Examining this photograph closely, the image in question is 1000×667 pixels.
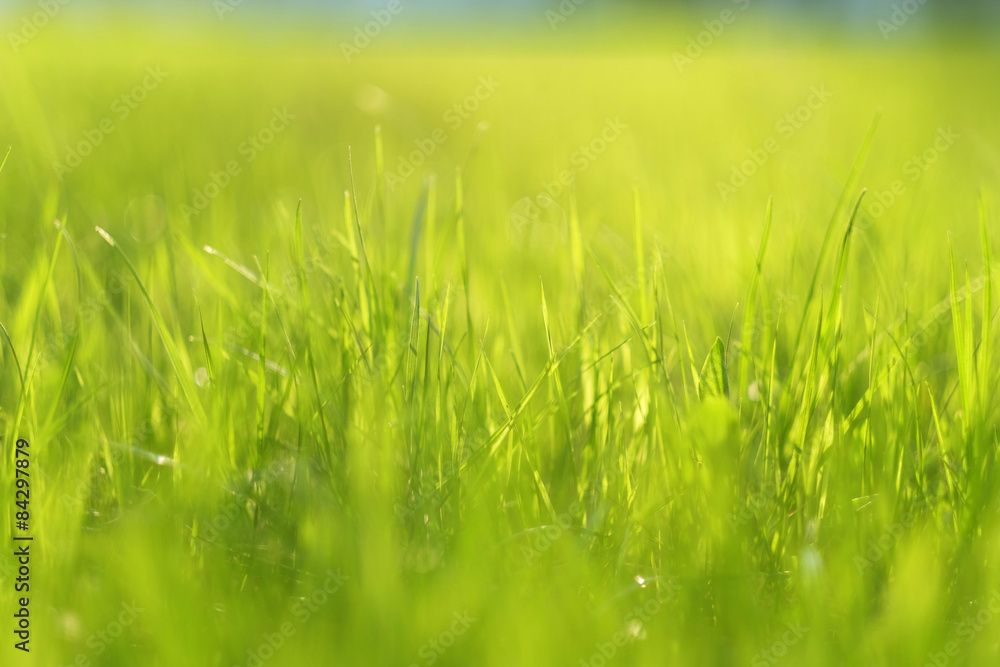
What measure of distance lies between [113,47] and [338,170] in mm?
2972

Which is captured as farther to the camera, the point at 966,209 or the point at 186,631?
the point at 966,209

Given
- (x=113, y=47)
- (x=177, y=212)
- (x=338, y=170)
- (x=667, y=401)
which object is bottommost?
(x=667, y=401)

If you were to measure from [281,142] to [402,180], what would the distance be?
563 mm

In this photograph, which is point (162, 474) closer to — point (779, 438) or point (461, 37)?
point (779, 438)

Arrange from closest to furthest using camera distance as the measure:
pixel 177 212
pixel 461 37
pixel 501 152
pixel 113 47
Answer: pixel 177 212
pixel 501 152
pixel 113 47
pixel 461 37

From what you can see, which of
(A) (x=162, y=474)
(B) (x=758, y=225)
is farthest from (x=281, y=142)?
(A) (x=162, y=474)

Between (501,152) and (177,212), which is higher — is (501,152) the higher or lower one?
the higher one

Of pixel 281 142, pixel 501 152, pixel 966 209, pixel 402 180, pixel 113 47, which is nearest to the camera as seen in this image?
pixel 966 209

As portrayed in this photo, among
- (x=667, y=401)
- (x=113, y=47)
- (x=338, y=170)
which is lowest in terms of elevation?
(x=667, y=401)

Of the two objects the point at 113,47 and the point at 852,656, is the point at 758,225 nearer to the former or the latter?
the point at 852,656

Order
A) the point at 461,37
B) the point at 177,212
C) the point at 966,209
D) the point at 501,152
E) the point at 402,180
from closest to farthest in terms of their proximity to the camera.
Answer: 1. the point at 177,212
2. the point at 966,209
3. the point at 402,180
4. the point at 501,152
5. the point at 461,37

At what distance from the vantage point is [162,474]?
113cm

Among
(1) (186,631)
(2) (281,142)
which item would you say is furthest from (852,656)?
(2) (281,142)

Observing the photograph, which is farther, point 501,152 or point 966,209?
point 501,152
